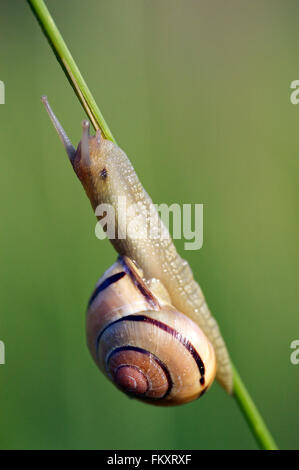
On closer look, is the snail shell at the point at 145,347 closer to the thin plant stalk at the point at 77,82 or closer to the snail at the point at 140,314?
the snail at the point at 140,314

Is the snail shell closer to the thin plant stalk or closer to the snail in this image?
the snail

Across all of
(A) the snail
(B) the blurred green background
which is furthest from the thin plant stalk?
(B) the blurred green background

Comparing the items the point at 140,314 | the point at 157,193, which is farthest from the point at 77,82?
the point at 157,193

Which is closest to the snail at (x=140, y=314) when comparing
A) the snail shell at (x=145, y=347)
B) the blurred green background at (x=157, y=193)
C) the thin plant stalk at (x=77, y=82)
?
the snail shell at (x=145, y=347)

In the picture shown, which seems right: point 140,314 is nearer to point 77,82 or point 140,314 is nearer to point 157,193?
point 77,82

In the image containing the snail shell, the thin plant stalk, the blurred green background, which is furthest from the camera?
the blurred green background

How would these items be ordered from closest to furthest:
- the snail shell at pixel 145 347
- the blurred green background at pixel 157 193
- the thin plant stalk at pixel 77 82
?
the thin plant stalk at pixel 77 82 < the snail shell at pixel 145 347 < the blurred green background at pixel 157 193

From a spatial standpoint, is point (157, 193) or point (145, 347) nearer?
point (145, 347)
